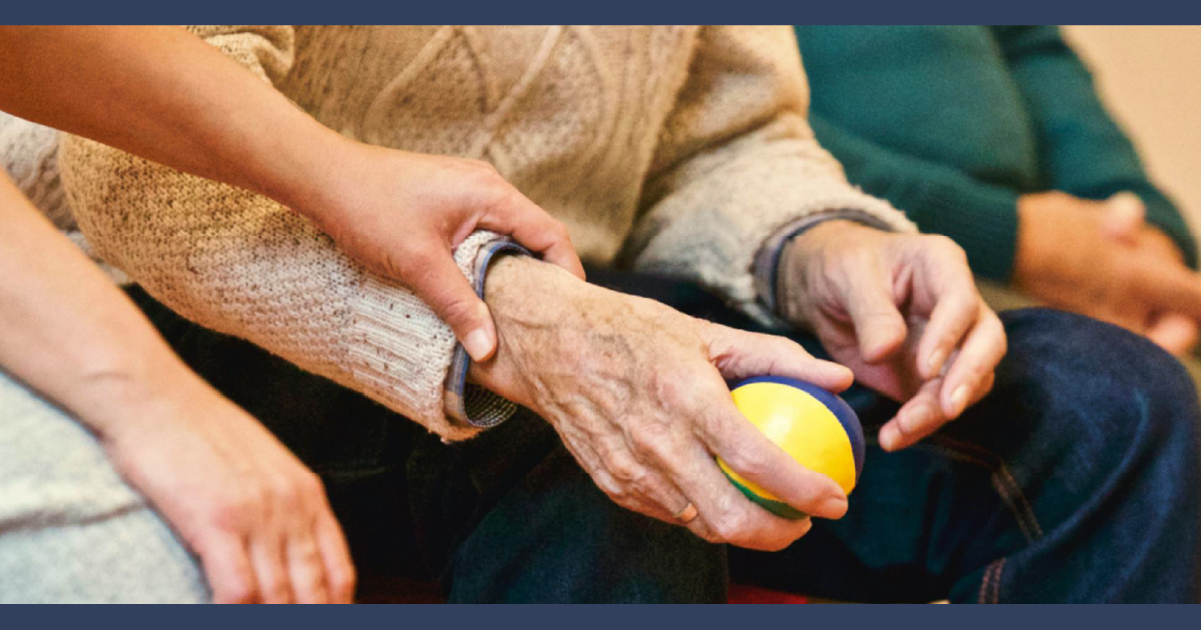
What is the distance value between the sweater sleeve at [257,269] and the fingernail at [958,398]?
257mm

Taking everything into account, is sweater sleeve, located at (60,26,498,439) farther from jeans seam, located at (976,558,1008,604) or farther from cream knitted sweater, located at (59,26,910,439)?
jeans seam, located at (976,558,1008,604)

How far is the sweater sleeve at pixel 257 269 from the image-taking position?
1.35 feet

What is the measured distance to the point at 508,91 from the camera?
0.52m

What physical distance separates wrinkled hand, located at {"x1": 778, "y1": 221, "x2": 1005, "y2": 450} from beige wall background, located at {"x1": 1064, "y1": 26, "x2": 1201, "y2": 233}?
2.57ft

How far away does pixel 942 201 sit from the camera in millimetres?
961

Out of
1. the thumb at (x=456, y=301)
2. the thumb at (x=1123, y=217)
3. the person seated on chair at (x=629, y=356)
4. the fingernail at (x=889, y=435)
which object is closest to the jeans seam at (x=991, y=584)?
the person seated on chair at (x=629, y=356)

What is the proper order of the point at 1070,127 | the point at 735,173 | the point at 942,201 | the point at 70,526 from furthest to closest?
the point at 1070,127, the point at 942,201, the point at 735,173, the point at 70,526

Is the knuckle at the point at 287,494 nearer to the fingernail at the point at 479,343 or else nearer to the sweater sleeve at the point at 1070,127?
the fingernail at the point at 479,343

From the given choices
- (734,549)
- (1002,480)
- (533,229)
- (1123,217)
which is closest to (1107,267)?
(1123,217)

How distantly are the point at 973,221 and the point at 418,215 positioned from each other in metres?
0.78

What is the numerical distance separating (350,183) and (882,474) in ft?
1.24

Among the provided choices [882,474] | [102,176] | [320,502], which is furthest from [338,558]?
[882,474]

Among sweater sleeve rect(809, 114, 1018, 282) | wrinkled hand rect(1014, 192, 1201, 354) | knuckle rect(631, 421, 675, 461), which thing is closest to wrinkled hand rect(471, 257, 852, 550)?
knuckle rect(631, 421, 675, 461)

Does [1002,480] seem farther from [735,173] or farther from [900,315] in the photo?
[735,173]
